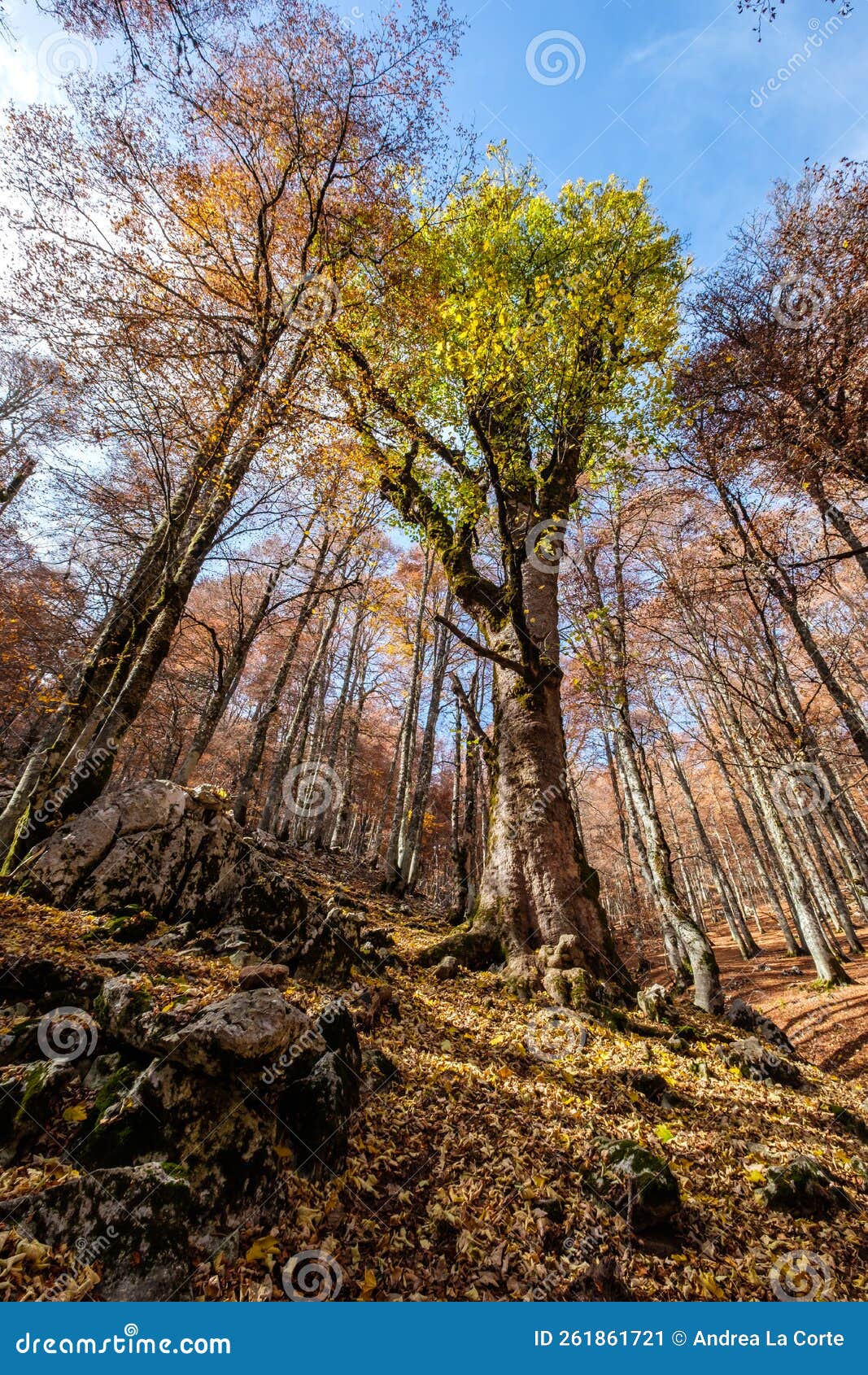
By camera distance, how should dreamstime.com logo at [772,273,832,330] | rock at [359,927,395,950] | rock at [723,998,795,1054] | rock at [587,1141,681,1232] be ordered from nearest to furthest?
1. rock at [587,1141,681,1232]
2. rock at [359,927,395,950]
3. rock at [723,998,795,1054]
4. dreamstime.com logo at [772,273,832,330]

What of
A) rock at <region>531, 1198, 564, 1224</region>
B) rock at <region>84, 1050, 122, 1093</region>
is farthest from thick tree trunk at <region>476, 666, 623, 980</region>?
rock at <region>84, 1050, 122, 1093</region>

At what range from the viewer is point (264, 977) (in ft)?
14.3

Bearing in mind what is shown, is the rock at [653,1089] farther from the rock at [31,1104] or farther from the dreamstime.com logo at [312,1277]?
the rock at [31,1104]

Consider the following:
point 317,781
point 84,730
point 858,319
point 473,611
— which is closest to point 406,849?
point 317,781

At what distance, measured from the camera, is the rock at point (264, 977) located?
4180 millimetres

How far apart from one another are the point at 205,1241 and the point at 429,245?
13.5 meters

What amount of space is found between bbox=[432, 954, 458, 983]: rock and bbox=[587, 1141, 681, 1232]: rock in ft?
9.11

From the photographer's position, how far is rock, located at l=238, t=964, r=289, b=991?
4180 millimetres

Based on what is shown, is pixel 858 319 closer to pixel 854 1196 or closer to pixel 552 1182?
pixel 854 1196

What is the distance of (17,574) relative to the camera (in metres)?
14.4

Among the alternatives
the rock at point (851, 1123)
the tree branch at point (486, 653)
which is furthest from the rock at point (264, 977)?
the rock at point (851, 1123)

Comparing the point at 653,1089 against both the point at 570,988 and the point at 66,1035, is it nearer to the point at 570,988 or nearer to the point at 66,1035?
the point at 570,988

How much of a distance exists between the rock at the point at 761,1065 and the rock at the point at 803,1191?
5.85 feet

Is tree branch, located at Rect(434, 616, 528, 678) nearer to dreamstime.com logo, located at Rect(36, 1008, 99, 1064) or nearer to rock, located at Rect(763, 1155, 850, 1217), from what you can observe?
dreamstime.com logo, located at Rect(36, 1008, 99, 1064)
